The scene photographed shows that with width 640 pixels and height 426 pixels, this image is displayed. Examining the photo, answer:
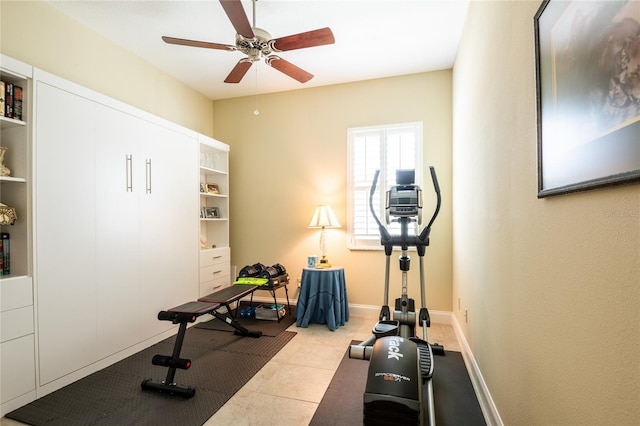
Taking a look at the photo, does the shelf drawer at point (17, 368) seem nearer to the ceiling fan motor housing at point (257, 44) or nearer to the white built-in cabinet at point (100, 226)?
the white built-in cabinet at point (100, 226)

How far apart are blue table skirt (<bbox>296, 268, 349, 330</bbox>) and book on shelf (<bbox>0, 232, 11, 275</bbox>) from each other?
2.47m

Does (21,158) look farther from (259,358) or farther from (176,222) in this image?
(259,358)

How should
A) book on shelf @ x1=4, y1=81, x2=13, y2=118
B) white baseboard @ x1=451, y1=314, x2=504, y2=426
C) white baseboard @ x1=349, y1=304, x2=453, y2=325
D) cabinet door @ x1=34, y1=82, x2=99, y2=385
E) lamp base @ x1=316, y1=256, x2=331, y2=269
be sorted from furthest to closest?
1. lamp base @ x1=316, y1=256, x2=331, y2=269
2. white baseboard @ x1=349, y1=304, x2=453, y2=325
3. cabinet door @ x1=34, y1=82, x2=99, y2=385
4. book on shelf @ x1=4, y1=81, x2=13, y2=118
5. white baseboard @ x1=451, y1=314, x2=504, y2=426

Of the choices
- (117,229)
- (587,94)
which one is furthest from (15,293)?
(587,94)

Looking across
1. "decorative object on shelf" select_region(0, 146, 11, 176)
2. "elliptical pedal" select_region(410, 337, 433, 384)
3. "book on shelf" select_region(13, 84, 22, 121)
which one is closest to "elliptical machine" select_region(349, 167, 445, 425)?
"elliptical pedal" select_region(410, 337, 433, 384)

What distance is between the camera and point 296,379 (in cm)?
233

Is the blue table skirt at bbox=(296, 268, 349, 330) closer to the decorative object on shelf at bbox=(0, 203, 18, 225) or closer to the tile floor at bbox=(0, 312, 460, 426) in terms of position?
the tile floor at bbox=(0, 312, 460, 426)

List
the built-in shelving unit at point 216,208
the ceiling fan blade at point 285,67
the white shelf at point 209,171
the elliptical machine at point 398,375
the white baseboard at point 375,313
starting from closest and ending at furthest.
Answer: the elliptical machine at point 398,375 → the ceiling fan blade at point 285,67 → the white baseboard at point 375,313 → the white shelf at point 209,171 → the built-in shelving unit at point 216,208

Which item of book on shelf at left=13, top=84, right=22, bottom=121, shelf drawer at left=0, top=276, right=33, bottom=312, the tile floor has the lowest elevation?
the tile floor

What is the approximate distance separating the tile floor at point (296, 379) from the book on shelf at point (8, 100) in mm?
1956

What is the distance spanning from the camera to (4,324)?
75.7 inches

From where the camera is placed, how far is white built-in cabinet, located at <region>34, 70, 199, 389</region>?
2.19m

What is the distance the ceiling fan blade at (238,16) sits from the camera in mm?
1827

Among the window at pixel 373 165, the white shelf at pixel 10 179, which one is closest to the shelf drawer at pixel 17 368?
→ the white shelf at pixel 10 179
